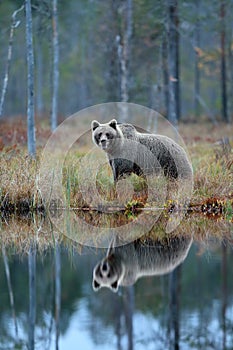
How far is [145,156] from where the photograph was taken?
1130 centimetres

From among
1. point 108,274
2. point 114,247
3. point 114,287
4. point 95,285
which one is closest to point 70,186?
point 114,247

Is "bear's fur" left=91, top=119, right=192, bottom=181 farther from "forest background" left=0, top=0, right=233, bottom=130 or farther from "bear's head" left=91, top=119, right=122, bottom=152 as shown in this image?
"forest background" left=0, top=0, right=233, bottom=130

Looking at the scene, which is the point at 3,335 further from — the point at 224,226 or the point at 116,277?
the point at 224,226

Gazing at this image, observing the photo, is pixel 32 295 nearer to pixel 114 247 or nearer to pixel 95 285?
pixel 95 285

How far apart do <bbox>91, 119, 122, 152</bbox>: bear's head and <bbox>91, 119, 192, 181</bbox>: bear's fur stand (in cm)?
5

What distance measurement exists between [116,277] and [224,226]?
3.09 meters

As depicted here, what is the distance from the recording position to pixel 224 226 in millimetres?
9906

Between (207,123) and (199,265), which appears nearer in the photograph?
(199,265)

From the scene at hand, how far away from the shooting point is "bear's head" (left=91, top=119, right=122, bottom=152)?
10891mm

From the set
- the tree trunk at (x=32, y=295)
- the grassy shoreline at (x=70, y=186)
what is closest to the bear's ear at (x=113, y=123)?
the grassy shoreline at (x=70, y=186)

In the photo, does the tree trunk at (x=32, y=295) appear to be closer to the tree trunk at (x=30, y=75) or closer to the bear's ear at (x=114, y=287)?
the bear's ear at (x=114, y=287)

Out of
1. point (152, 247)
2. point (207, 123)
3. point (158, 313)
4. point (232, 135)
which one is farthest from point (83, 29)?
point (158, 313)

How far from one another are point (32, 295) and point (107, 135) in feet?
14.9

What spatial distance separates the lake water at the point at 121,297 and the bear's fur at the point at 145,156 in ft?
7.46
